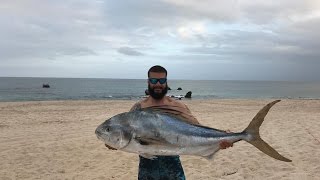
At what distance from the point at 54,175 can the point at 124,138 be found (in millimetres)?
6214

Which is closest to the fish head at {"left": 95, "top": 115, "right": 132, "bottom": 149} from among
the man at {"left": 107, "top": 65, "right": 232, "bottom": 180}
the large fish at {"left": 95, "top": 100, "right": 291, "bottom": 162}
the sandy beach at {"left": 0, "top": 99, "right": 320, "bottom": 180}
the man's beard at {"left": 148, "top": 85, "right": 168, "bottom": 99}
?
the large fish at {"left": 95, "top": 100, "right": 291, "bottom": 162}

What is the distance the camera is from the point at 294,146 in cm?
1192

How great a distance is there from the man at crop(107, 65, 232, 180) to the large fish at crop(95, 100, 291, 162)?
0.29 metres

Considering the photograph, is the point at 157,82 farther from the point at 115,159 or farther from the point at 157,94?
the point at 115,159

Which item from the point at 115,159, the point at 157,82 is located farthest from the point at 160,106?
the point at 115,159

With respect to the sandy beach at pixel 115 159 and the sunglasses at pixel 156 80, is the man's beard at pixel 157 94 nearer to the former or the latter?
the sunglasses at pixel 156 80

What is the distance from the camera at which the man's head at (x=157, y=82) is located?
13.4ft

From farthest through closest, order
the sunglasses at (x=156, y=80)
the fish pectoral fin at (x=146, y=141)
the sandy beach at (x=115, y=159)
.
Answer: the sandy beach at (x=115, y=159) → the sunglasses at (x=156, y=80) → the fish pectoral fin at (x=146, y=141)

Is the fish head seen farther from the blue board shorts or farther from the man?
the blue board shorts

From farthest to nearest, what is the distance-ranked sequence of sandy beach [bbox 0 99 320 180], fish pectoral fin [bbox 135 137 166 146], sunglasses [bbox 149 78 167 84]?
sandy beach [bbox 0 99 320 180], sunglasses [bbox 149 78 167 84], fish pectoral fin [bbox 135 137 166 146]

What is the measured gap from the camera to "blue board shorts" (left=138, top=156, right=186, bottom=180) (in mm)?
4156

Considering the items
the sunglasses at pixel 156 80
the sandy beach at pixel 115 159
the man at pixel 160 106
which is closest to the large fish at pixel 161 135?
the man at pixel 160 106

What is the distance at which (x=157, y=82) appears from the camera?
4094 millimetres

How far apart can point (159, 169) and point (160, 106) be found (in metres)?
0.70
